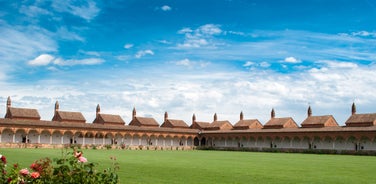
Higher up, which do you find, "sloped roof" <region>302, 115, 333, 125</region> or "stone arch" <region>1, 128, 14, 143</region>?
"sloped roof" <region>302, 115, 333, 125</region>

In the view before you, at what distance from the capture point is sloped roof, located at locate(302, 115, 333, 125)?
65.2 meters

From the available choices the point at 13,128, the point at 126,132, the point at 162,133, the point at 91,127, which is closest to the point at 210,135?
the point at 162,133

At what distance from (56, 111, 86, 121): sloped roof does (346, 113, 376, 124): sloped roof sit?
41.6 m

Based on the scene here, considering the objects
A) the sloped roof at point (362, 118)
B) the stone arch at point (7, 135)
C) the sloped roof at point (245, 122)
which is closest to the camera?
the stone arch at point (7, 135)

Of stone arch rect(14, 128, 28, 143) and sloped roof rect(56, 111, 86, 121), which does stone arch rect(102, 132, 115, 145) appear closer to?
sloped roof rect(56, 111, 86, 121)

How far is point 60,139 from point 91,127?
15.5ft

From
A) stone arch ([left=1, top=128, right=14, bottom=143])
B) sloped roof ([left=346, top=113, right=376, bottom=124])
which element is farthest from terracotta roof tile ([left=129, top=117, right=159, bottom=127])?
sloped roof ([left=346, top=113, right=376, bottom=124])

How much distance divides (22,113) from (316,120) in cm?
4439

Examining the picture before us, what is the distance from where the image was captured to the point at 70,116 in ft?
233

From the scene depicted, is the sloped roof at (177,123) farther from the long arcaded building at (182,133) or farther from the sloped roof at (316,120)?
the sloped roof at (316,120)

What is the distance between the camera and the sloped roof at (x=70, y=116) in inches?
2758

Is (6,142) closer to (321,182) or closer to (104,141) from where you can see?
(104,141)

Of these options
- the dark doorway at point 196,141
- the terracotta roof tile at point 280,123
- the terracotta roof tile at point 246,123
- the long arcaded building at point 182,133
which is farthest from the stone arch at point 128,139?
the terracotta roof tile at point 280,123

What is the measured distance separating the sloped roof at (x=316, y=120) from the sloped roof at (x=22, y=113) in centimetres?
4133
